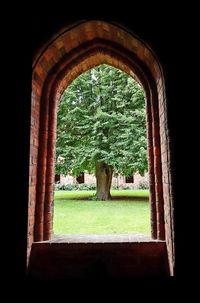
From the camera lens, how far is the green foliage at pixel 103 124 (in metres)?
11.2

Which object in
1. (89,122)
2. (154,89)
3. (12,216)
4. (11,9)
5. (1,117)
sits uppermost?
(89,122)

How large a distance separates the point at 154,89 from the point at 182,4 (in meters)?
0.79

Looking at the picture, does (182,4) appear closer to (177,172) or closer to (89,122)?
(177,172)

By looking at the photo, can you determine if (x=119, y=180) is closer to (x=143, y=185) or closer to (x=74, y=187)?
(x=143, y=185)

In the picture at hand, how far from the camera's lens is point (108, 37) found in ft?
9.91

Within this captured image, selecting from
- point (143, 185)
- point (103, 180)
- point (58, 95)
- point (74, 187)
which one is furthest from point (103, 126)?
point (143, 185)

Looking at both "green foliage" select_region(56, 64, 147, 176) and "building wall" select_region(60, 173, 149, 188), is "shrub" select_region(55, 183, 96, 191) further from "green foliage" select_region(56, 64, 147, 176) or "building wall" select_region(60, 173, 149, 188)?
"green foliage" select_region(56, 64, 147, 176)

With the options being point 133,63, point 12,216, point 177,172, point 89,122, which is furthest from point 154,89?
point 89,122

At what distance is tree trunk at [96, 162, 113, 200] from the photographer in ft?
40.8

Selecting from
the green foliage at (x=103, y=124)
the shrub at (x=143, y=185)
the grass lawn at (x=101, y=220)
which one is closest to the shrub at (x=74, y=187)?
the shrub at (x=143, y=185)

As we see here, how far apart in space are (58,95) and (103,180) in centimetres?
964

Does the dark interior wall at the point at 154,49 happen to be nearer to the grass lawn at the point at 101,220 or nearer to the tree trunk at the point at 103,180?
the grass lawn at the point at 101,220

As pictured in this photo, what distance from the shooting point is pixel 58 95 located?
125 inches

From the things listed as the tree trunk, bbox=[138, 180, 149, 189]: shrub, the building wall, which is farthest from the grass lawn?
the building wall
